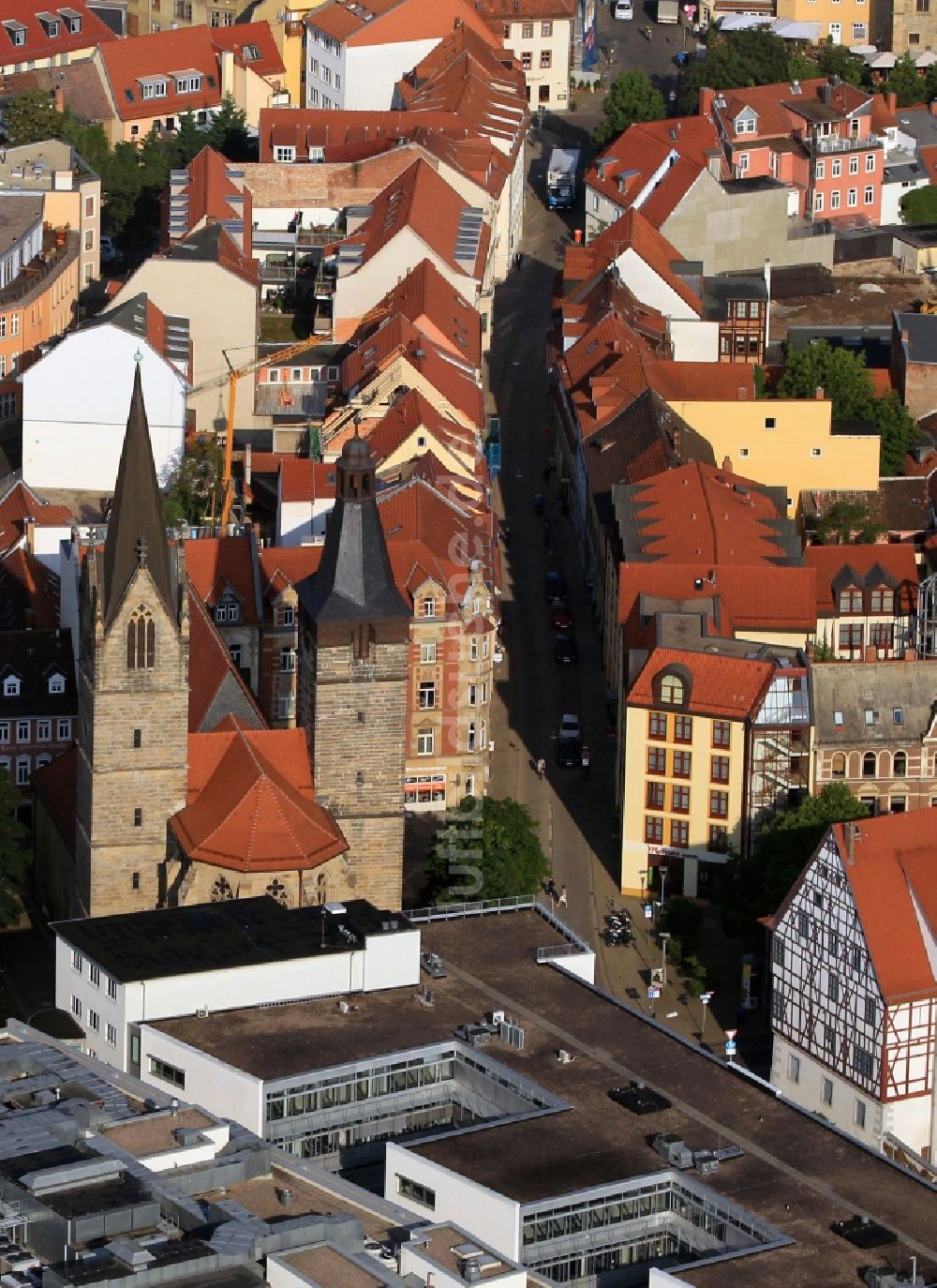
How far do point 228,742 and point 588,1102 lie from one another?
25.6 metres

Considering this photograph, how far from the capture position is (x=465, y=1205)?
5226 inches

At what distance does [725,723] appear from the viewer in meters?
174

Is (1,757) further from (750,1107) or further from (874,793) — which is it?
(750,1107)

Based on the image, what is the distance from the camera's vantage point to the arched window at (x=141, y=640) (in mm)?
156125

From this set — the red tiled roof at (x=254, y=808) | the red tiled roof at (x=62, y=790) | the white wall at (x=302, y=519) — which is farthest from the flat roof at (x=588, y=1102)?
the white wall at (x=302, y=519)

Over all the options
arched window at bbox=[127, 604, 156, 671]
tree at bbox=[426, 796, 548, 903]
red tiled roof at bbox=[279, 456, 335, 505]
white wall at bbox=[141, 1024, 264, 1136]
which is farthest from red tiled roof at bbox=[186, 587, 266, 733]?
red tiled roof at bbox=[279, 456, 335, 505]

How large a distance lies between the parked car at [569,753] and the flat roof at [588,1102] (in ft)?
101

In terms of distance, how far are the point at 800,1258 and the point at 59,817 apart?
4736cm

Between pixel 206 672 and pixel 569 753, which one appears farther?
pixel 569 753

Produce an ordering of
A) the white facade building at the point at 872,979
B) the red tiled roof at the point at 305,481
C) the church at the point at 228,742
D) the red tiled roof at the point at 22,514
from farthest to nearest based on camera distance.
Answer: the red tiled roof at the point at 22,514, the red tiled roof at the point at 305,481, the church at the point at 228,742, the white facade building at the point at 872,979

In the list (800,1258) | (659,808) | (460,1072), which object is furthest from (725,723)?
(800,1258)

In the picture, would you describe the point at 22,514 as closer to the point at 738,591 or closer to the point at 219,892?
the point at 738,591

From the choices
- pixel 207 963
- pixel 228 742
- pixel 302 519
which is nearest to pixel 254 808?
pixel 228 742

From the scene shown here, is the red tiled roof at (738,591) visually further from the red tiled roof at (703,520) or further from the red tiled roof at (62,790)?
the red tiled roof at (62,790)
